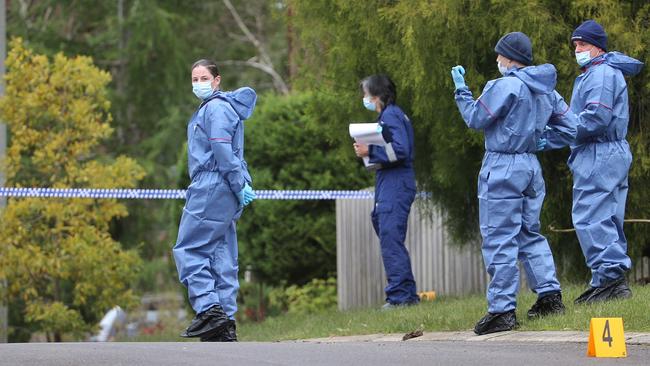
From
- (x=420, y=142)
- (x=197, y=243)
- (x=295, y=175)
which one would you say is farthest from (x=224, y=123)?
(x=295, y=175)

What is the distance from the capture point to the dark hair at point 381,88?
1204 cm

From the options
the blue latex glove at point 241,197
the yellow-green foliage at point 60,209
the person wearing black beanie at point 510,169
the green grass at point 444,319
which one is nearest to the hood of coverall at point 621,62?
the person wearing black beanie at point 510,169

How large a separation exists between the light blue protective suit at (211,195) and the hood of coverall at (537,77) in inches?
71.6

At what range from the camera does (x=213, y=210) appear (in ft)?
32.0

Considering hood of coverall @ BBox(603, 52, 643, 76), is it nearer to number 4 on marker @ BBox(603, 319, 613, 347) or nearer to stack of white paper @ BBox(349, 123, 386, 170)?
stack of white paper @ BBox(349, 123, 386, 170)

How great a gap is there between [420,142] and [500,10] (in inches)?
82.7

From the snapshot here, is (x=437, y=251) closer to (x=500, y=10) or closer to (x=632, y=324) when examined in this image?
(x=500, y=10)

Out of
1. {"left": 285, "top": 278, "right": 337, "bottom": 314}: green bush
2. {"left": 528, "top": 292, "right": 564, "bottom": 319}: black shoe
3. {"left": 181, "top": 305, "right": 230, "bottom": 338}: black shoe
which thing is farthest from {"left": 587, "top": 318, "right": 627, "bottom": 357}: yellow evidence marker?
{"left": 285, "top": 278, "right": 337, "bottom": 314}: green bush

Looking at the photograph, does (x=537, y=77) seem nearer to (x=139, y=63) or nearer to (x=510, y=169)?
(x=510, y=169)

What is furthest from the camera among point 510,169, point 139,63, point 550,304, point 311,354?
point 139,63

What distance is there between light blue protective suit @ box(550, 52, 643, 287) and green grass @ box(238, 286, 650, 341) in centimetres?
35

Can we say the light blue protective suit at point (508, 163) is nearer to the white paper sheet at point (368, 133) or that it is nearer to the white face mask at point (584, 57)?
the white face mask at point (584, 57)

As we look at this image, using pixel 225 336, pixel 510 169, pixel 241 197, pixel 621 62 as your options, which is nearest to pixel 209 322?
pixel 225 336

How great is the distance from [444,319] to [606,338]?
2812 mm
